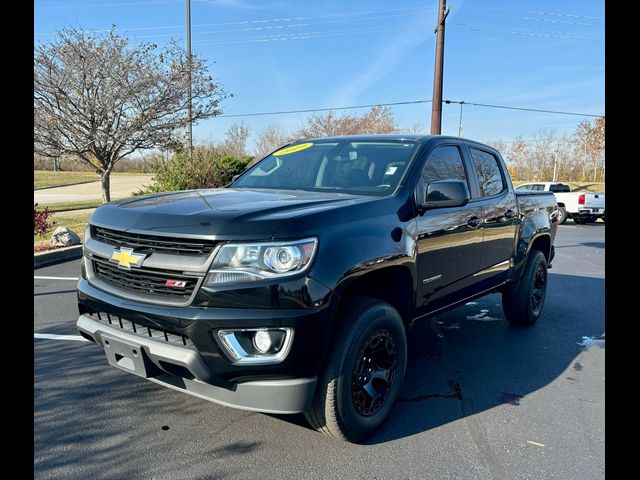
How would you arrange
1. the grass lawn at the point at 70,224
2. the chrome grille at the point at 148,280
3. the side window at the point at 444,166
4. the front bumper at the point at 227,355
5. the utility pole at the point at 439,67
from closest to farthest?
the front bumper at the point at 227,355 < the chrome grille at the point at 148,280 < the side window at the point at 444,166 < the grass lawn at the point at 70,224 < the utility pole at the point at 439,67

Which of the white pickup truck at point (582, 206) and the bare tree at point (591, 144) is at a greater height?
the bare tree at point (591, 144)

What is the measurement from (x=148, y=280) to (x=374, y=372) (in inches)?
A: 58.6

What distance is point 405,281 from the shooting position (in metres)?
3.34

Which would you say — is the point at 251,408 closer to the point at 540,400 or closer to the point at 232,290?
the point at 232,290

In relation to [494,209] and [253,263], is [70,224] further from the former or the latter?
[253,263]

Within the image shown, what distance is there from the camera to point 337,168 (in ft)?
12.9

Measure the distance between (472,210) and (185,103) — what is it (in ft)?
38.7

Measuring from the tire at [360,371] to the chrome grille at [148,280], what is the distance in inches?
34.4

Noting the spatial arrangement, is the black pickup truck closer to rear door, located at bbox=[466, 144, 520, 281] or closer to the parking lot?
the parking lot

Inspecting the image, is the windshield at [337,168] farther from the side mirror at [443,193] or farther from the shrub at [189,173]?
the shrub at [189,173]

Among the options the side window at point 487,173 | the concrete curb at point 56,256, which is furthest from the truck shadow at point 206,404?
the concrete curb at point 56,256

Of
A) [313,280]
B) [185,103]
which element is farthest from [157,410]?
[185,103]

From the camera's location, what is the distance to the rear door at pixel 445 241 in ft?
11.5

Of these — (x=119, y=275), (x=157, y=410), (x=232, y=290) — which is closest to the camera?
(x=232, y=290)
